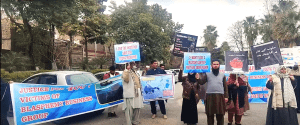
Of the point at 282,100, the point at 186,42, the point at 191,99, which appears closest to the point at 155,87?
the point at 191,99

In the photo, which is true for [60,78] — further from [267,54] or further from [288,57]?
[288,57]

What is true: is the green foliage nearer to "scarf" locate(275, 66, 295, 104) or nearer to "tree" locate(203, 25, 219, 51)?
"scarf" locate(275, 66, 295, 104)

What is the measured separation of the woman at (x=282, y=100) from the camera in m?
5.00

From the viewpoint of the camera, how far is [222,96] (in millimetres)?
4855

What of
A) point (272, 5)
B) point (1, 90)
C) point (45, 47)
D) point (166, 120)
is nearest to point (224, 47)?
point (272, 5)

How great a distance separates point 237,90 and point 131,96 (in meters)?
2.77

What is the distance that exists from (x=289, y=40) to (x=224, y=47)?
26.3 meters

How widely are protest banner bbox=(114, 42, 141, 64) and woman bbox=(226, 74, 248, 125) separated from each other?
2552 millimetres

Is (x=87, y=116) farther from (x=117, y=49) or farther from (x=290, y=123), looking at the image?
(x=290, y=123)

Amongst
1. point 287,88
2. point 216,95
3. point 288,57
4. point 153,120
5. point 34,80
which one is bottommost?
point 153,120

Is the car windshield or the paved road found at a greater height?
the car windshield

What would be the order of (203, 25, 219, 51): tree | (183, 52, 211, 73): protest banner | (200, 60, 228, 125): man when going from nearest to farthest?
1. (200, 60, 228, 125): man
2. (183, 52, 211, 73): protest banner
3. (203, 25, 219, 51): tree

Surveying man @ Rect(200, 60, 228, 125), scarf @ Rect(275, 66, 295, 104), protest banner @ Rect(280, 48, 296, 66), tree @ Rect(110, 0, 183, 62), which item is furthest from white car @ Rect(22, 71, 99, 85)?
tree @ Rect(110, 0, 183, 62)

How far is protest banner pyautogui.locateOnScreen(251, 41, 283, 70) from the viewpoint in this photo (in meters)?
5.55
